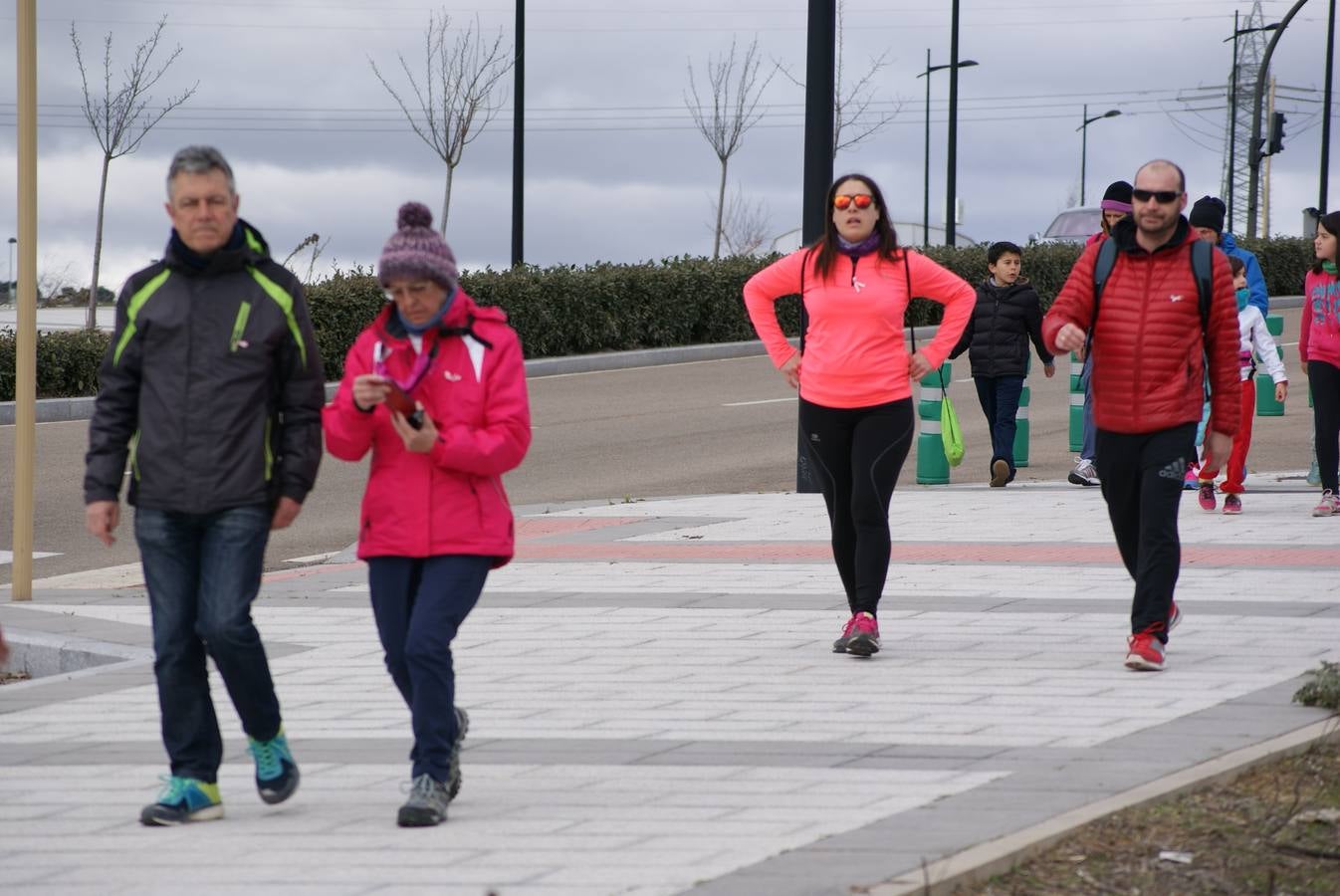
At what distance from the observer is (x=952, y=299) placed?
311 inches

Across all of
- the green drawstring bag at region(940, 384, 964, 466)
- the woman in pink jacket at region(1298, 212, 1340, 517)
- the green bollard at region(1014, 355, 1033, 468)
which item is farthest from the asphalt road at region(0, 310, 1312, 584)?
the woman in pink jacket at region(1298, 212, 1340, 517)

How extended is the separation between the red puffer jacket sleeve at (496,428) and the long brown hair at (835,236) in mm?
2573

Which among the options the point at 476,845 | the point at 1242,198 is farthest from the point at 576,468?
the point at 1242,198

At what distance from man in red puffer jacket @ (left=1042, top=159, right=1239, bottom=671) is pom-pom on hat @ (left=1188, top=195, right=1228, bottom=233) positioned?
146 inches

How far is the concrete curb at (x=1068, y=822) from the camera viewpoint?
4.38 meters

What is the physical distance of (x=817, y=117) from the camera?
13.9 meters

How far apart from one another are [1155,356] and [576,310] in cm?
2091

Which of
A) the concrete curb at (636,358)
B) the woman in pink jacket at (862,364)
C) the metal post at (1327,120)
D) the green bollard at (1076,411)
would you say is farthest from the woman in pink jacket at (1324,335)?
the metal post at (1327,120)

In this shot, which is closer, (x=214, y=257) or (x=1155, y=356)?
(x=214, y=257)

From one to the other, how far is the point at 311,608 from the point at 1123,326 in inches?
157

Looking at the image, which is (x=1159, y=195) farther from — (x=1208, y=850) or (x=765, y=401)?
(x=765, y=401)

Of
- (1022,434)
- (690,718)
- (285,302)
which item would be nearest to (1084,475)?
(1022,434)

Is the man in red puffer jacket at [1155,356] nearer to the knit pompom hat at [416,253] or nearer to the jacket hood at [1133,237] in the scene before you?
the jacket hood at [1133,237]

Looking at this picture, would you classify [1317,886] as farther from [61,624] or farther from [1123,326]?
[61,624]
